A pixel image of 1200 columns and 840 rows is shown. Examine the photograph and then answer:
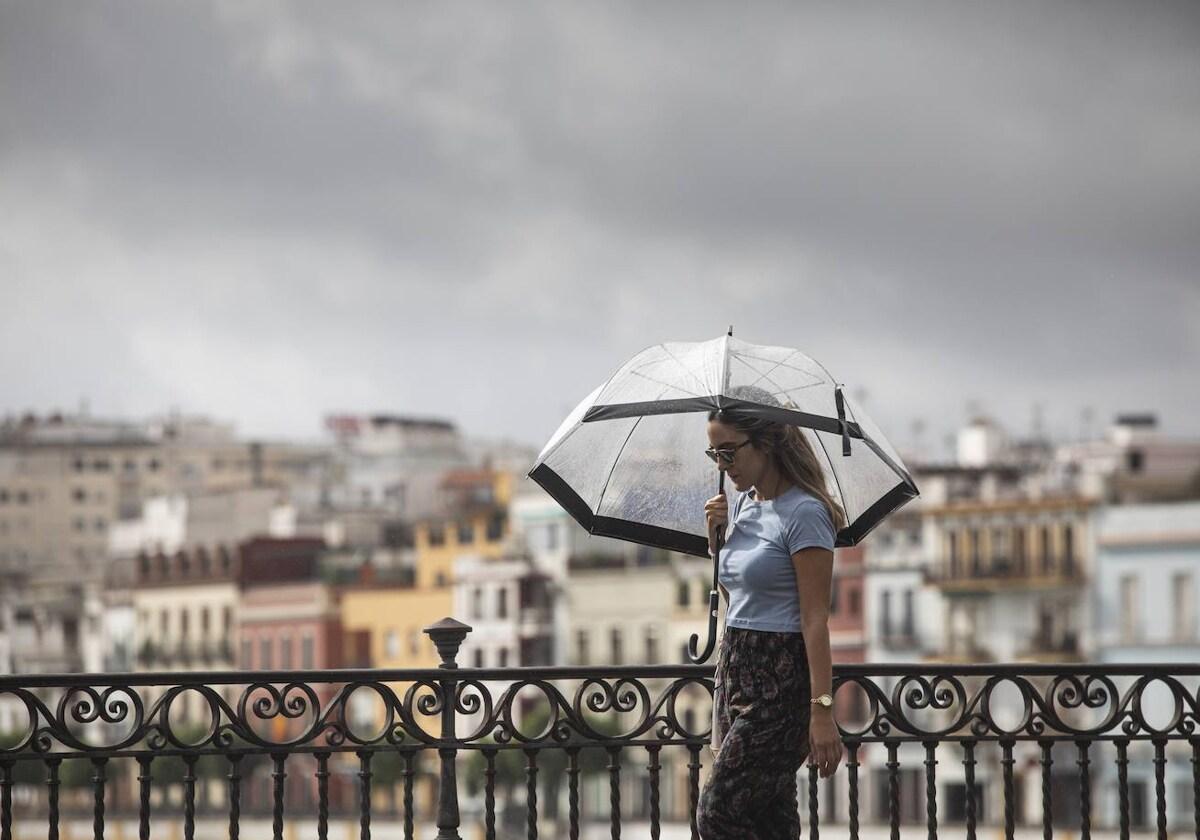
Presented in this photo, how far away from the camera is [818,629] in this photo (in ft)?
21.3

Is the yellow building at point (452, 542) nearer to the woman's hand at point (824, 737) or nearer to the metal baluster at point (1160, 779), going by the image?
the metal baluster at point (1160, 779)

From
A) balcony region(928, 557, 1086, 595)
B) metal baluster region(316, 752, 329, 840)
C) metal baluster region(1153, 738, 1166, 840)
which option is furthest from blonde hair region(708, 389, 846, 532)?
balcony region(928, 557, 1086, 595)

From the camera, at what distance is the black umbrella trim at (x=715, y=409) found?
267 inches

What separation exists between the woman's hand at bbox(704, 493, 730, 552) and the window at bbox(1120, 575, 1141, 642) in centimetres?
5823

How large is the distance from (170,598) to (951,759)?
108 ft

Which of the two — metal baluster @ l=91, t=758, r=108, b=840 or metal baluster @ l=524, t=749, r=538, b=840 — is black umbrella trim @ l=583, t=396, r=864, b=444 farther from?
metal baluster @ l=91, t=758, r=108, b=840

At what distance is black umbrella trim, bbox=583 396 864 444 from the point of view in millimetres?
6773

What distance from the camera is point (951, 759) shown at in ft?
209

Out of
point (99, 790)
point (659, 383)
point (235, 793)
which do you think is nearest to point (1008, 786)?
point (659, 383)

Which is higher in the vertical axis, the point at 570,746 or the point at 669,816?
the point at 570,746

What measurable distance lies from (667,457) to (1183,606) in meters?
56.9

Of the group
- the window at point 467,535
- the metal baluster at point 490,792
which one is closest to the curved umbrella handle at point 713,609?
the metal baluster at point 490,792

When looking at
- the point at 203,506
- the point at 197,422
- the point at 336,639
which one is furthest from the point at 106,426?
the point at 336,639

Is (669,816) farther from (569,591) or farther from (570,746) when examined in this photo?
(570,746)
